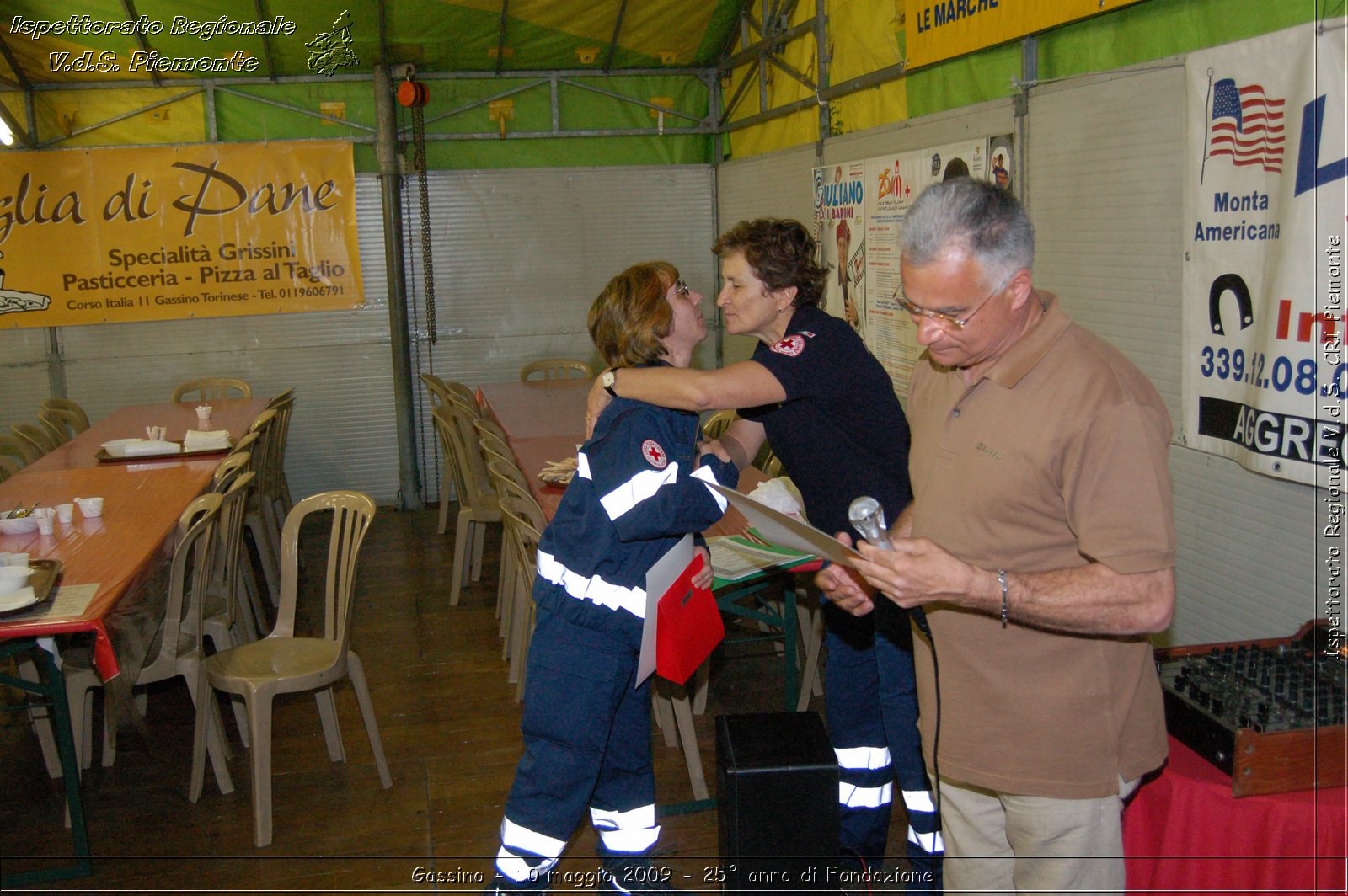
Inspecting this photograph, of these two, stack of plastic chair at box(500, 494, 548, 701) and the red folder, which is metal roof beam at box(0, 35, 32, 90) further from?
the red folder

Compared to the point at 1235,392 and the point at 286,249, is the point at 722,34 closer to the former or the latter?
the point at 286,249

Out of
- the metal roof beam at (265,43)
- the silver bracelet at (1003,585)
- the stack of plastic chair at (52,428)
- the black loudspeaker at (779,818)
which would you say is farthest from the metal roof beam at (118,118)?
the silver bracelet at (1003,585)

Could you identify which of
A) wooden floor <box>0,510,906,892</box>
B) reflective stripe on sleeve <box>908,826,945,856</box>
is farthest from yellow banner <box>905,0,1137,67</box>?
wooden floor <box>0,510,906,892</box>

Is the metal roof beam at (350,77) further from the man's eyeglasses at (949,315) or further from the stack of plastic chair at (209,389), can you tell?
the man's eyeglasses at (949,315)

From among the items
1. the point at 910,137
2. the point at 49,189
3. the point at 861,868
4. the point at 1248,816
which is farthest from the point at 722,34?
the point at 1248,816

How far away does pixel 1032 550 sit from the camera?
1.74m

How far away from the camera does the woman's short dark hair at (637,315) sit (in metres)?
2.47

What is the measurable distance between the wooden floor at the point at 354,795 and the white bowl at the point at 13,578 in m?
0.89

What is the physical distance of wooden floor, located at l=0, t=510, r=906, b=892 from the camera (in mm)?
3316

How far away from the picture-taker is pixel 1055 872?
5.82ft

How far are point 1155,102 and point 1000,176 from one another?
0.98 meters

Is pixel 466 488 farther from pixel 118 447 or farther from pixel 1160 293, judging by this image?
pixel 1160 293

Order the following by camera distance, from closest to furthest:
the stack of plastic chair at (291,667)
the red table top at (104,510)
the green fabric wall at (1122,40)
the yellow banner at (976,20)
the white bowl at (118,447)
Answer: the green fabric wall at (1122,40)
the red table top at (104,510)
the stack of plastic chair at (291,667)
the yellow banner at (976,20)
the white bowl at (118,447)

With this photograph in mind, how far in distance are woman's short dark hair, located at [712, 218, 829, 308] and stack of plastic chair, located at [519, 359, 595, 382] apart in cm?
515
